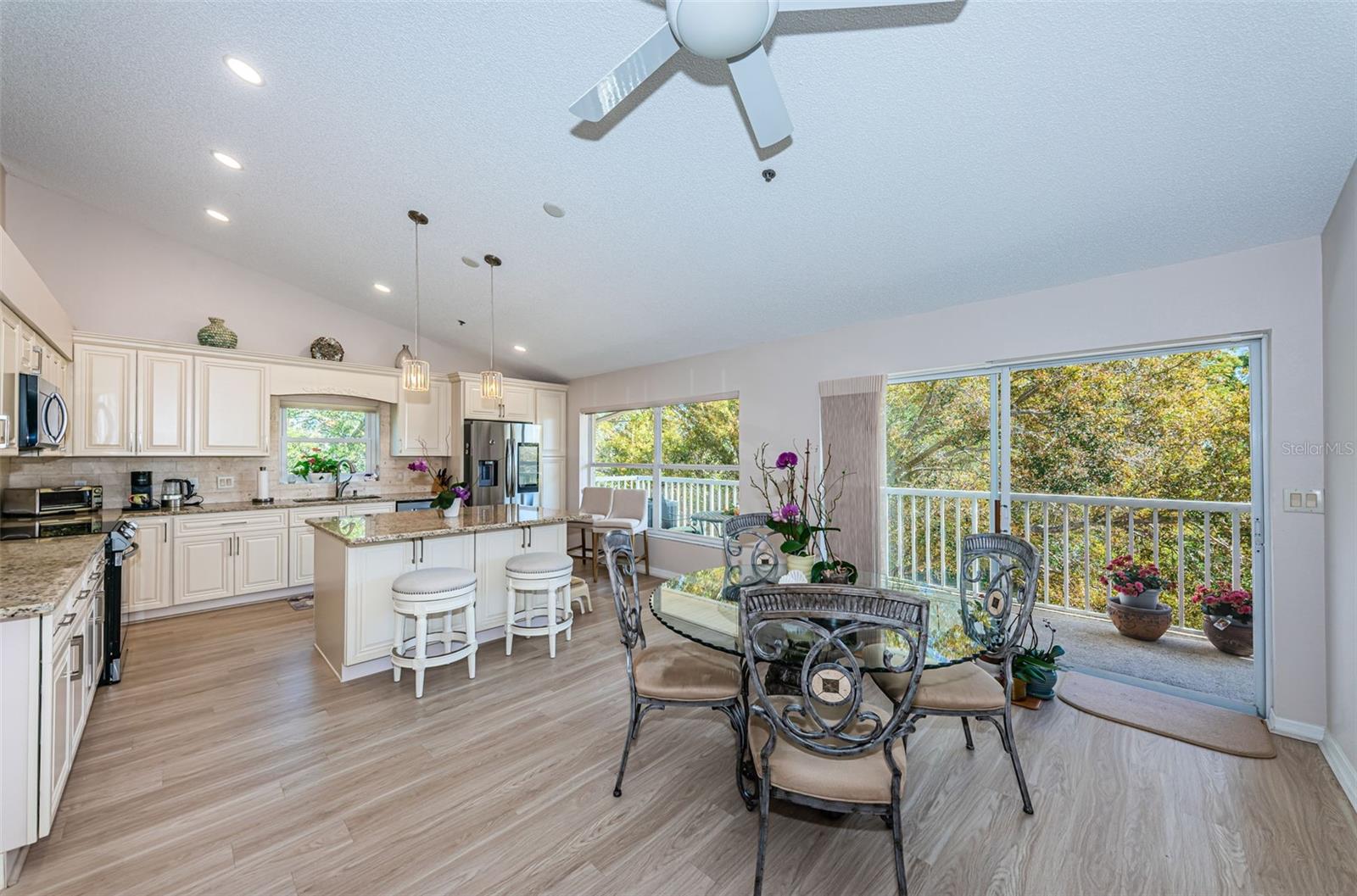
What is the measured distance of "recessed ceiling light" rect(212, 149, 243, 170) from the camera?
10.7ft

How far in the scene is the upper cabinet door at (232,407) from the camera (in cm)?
454

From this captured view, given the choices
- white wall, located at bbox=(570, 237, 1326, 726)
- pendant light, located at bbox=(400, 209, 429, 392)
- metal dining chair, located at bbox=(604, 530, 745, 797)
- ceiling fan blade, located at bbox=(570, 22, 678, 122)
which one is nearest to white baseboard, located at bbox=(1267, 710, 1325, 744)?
white wall, located at bbox=(570, 237, 1326, 726)

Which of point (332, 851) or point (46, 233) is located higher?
point (46, 233)

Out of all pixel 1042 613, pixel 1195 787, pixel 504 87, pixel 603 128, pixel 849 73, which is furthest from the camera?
pixel 1042 613

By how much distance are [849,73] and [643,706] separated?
2.58 m

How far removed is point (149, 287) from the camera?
4613mm

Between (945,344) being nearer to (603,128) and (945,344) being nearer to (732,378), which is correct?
(732,378)

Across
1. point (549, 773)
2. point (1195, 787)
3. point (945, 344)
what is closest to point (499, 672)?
point (549, 773)

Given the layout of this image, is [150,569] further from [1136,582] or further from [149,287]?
[1136,582]

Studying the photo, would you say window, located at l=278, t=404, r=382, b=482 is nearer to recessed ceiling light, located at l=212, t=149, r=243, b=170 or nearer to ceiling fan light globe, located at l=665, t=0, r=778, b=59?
recessed ceiling light, located at l=212, t=149, r=243, b=170

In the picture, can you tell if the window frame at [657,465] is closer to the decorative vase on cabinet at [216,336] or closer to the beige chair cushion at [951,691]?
the beige chair cushion at [951,691]

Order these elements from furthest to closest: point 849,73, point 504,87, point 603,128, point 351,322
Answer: point 351,322 → point 603,128 → point 504,87 → point 849,73

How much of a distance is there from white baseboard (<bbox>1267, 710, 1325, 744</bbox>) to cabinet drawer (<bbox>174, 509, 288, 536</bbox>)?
22.6 ft

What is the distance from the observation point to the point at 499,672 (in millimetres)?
3242
